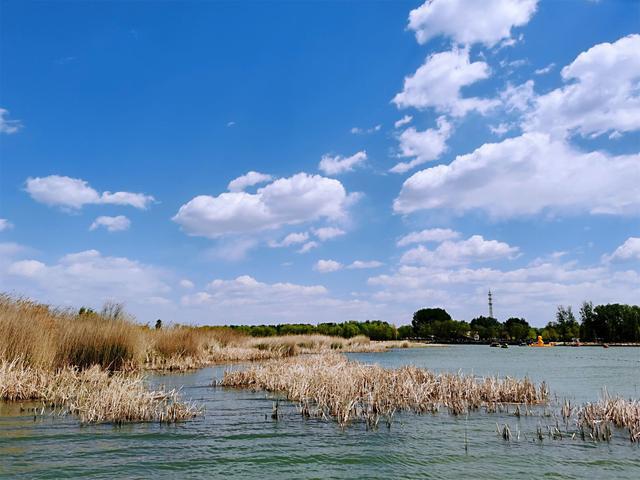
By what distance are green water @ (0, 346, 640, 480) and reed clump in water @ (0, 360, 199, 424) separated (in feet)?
1.91

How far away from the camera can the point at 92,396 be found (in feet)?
45.1

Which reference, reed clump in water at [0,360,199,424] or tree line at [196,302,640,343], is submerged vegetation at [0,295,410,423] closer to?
reed clump in water at [0,360,199,424]

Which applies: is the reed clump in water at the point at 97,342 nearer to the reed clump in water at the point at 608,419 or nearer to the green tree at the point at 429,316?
the reed clump in water at the point at 608,419

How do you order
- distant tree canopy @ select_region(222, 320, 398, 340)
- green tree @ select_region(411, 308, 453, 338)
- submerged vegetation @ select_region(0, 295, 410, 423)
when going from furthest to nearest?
green tree @ select_region(411, 308, 453, 338) → distant tree canopy @ select_region(222, 320, 398, 340) → submerged vegetation @ select_region(0, 295, 410, 423)

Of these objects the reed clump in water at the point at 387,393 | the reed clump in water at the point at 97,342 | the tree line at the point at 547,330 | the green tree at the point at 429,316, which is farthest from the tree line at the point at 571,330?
the reed clump in water at the point at 387,393

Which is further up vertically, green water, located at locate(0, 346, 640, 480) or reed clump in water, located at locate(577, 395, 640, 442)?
reed clump in water, located at locate(577, 395, 640, 442)

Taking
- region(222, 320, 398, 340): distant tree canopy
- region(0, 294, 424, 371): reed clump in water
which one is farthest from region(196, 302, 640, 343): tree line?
region(0, 294, 424, 371): reed clump in water

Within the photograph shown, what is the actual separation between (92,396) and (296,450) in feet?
21.5

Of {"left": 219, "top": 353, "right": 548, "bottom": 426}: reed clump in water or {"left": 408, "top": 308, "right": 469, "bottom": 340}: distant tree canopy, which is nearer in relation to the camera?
{"left": 219, "top": 353, "right": 548, "bottom": 426}: reed clump in water

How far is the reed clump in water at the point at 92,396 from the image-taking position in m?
13.0

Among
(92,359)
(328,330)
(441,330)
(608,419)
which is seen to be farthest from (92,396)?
(441,330)

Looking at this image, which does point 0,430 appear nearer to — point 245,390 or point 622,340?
point 245,390

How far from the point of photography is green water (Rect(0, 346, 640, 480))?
9.31m

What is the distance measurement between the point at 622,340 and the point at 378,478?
136 meters
